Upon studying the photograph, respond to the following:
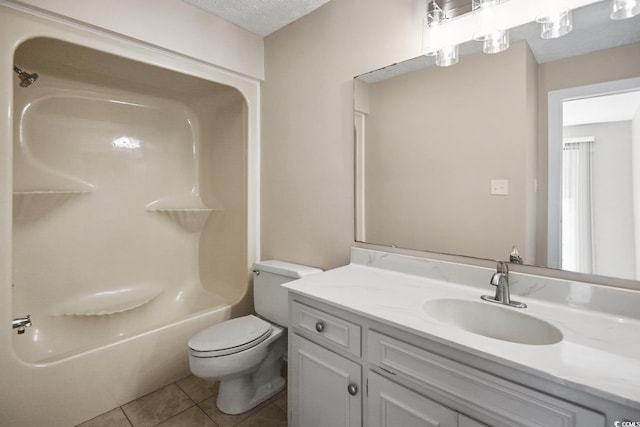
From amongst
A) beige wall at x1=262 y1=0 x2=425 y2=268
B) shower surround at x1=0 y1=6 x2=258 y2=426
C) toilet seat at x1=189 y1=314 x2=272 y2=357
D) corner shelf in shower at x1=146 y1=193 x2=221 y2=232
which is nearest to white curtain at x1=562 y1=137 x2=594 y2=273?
beige wall at x1=262 y1=0 x2=425 y2=268

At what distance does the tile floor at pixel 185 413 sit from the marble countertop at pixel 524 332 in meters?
0.87

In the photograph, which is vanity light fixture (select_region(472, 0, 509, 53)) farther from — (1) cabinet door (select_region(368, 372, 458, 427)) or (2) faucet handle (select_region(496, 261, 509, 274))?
(1) cabinet door (select_region(368, 372, 458, 427))

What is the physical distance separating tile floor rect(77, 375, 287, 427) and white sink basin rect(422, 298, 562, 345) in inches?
42.4

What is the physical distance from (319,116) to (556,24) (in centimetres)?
121

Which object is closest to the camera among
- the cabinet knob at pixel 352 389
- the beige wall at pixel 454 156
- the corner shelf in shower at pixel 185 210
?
the cabinet knob at pixel 352 389

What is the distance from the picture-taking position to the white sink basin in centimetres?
101

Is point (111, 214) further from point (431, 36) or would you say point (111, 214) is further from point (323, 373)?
point (431, 36)

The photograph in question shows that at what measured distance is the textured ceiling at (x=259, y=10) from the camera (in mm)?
1877

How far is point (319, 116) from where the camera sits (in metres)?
1.95

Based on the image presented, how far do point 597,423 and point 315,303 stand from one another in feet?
2.86

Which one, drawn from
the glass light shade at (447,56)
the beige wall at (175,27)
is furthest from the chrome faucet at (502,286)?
the beige wall at (175,27)

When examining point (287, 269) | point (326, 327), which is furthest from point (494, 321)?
point (287, 269)

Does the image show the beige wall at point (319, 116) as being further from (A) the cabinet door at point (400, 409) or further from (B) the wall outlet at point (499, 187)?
(A) the cabinet door at point (400, 409)

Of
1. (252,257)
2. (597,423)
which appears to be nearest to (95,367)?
(252,257)
